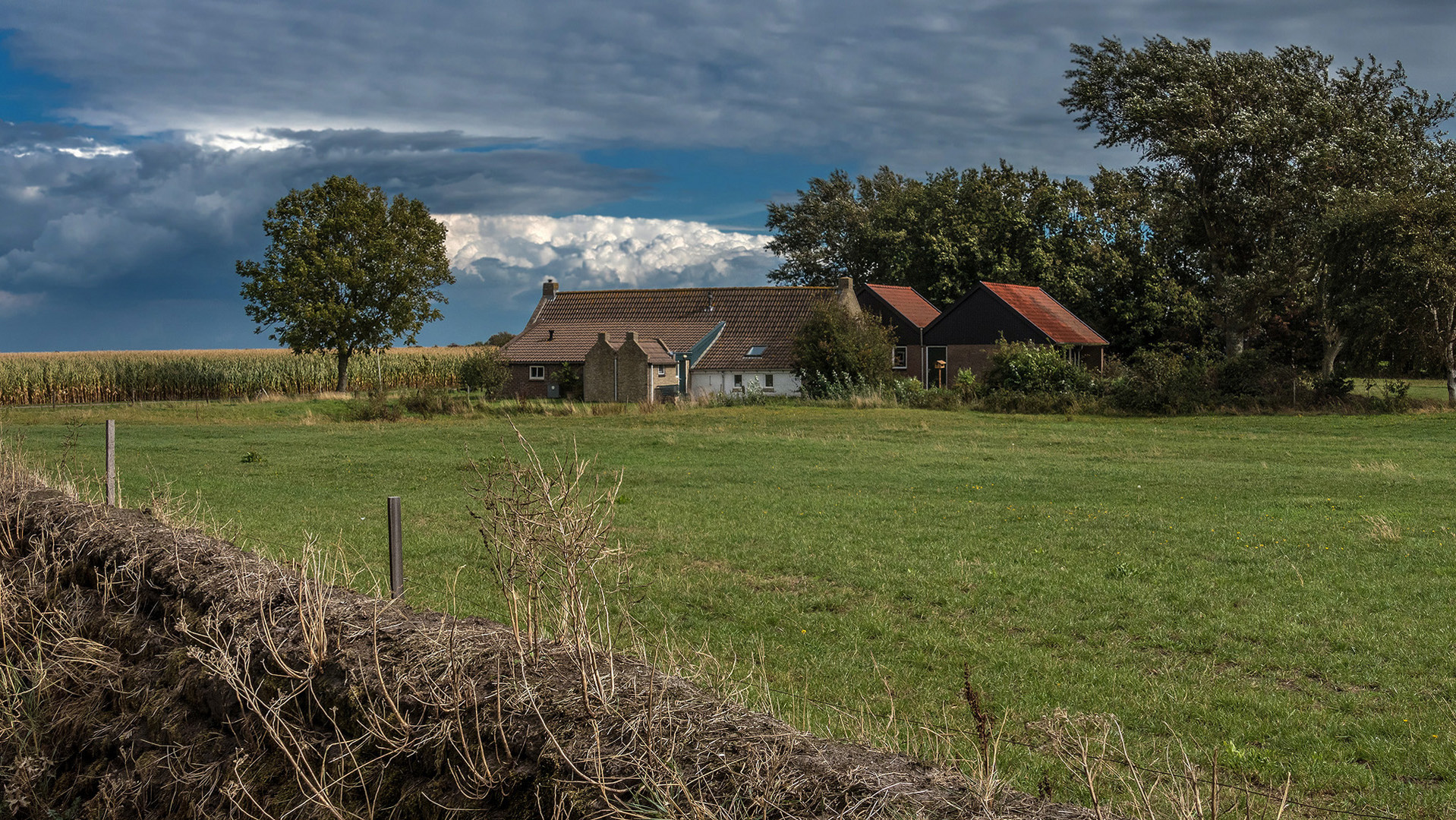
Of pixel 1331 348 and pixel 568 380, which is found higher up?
pixel 1331 348

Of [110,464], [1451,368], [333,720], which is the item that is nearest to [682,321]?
[1451,368]

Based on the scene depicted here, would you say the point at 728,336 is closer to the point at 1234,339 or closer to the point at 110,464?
the point at 1234,339

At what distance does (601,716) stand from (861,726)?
1307mm

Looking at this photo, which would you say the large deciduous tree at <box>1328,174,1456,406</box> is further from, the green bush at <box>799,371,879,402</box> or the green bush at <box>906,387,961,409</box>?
the green bush at <box>799,371,879,402</box>

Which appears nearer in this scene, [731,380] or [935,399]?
[935,399]

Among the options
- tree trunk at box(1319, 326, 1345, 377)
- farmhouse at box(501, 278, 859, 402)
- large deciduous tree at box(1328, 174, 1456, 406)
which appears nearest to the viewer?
large deciduous tree at box(1328, 174, 1456, 406)

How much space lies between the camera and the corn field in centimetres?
5275

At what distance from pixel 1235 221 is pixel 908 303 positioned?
17565 millimetres

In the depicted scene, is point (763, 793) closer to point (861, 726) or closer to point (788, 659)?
point (861, 726)

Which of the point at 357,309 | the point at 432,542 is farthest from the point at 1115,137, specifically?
the point at 432,542

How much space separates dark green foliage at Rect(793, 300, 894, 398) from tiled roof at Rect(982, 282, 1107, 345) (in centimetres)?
662

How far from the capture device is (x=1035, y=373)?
133 feet

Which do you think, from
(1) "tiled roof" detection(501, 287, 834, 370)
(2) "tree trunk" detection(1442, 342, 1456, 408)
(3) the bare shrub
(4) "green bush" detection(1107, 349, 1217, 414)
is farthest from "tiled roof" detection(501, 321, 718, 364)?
(3) the bare shrub

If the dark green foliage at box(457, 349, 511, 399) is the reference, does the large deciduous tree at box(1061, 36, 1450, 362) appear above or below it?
above
